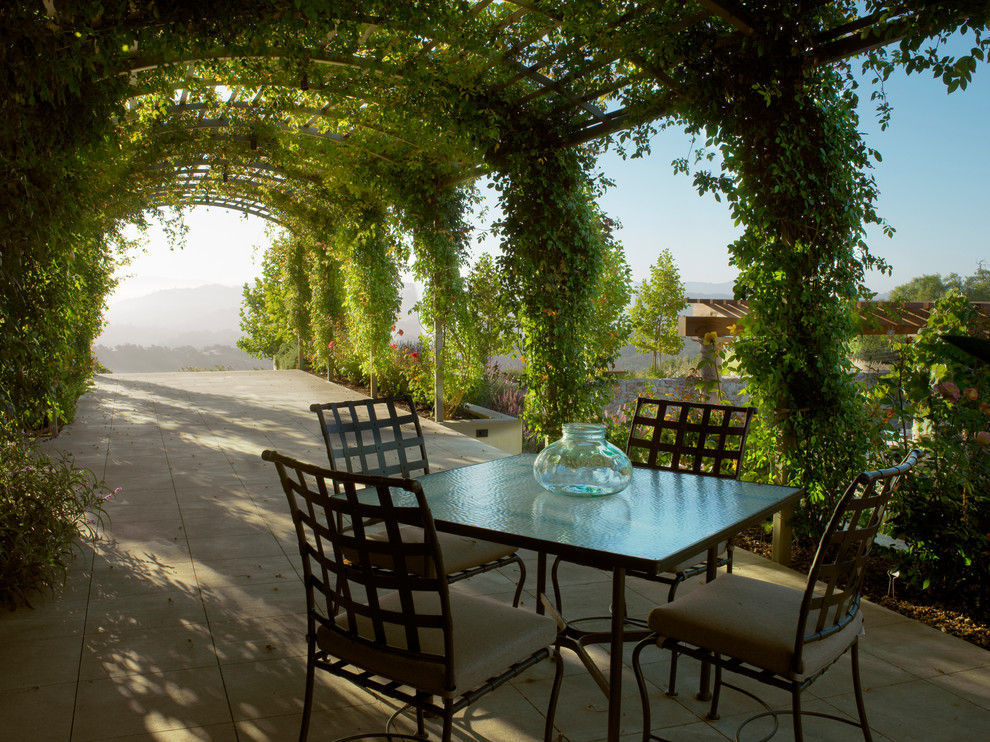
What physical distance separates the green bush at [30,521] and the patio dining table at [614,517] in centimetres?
191

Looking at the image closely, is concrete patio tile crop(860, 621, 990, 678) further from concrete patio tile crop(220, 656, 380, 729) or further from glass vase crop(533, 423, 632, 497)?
concrete patio tile crop(220, 656, 380, 729)

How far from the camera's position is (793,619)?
6.28 feet

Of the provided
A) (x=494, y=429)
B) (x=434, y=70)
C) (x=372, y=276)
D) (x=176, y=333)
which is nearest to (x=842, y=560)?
(x=434, y=70)

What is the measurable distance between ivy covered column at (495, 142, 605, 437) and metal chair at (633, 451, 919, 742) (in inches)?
135

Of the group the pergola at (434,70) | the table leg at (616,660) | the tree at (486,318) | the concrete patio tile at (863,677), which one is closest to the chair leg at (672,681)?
the concrete patio tile at (863,677)

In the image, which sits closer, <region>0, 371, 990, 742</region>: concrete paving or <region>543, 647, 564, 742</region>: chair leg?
<region>543, 647, 564, 742</region>: chair leg

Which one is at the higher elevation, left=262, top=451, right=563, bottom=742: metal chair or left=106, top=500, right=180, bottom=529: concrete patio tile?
left=262, top=451, right=563, bottom=742: metal chair

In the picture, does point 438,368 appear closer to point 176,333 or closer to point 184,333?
point 184,333

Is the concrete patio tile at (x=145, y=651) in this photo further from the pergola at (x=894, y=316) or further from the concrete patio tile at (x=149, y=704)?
the pergola at (x=894, y=316)

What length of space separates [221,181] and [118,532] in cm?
694

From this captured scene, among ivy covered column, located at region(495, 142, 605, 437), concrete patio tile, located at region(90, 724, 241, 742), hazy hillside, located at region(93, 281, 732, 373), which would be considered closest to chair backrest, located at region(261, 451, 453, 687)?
concrete patio tile, located at region(90, 724, 241, 742)

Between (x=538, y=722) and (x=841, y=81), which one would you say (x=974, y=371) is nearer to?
(x=841, y=81)

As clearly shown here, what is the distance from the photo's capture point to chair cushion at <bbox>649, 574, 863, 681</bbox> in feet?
5.85

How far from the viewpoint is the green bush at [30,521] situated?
10.1 ft
